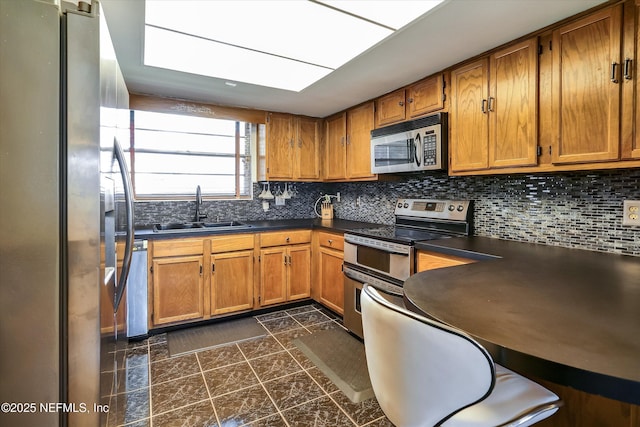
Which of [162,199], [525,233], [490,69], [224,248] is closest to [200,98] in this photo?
[162,199]

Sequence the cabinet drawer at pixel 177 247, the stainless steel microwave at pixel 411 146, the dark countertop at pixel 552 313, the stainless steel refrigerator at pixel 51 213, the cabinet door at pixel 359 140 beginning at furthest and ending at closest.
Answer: the cabinet door at pixel 359 140 → the cabinet drawer at pixel 177 247 → the stainless steel microwave at pixel 411 146 → the stainless steel refrigerator at pixel 51 213 → the dark countertop at pixel 552 313

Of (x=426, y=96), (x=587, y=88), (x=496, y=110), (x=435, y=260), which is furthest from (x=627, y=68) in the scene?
(x=435, y=260)

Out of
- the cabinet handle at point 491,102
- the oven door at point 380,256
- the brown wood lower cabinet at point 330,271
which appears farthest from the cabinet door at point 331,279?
the cabinet handle at point 491,102

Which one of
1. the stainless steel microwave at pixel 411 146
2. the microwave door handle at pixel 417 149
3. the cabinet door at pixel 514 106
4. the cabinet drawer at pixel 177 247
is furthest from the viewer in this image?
the cabinet drawer at pixel 177 247

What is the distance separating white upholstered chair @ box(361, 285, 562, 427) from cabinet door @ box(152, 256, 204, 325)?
2.38 metres

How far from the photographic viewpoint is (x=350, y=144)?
3451 millimetres

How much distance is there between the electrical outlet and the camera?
5.36ft

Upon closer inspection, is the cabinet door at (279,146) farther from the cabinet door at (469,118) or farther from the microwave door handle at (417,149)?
the cabinet door at (469,118)

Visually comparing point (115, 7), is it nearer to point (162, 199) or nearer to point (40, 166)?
point (40, 166)

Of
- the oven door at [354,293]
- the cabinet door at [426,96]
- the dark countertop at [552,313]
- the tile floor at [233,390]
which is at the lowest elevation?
the tile floor at [233,390]

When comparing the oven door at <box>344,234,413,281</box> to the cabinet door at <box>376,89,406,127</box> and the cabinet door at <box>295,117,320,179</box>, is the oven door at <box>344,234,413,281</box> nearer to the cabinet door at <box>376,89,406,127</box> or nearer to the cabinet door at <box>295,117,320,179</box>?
the cabinet door at <box>376,89,406,127</box>

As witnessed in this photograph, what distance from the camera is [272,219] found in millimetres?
3881

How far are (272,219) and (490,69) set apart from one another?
8.78 feet

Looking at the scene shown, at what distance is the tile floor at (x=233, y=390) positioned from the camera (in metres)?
1.73
